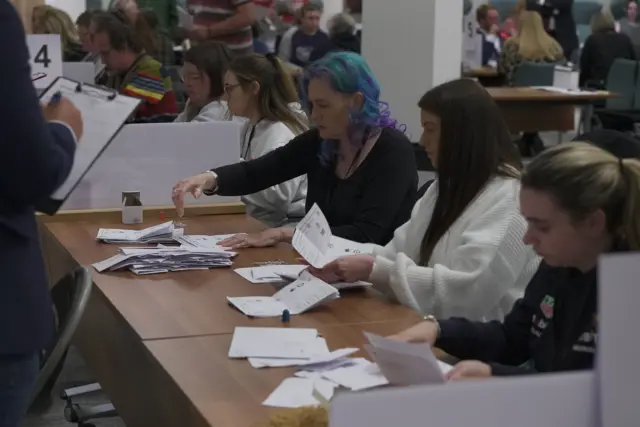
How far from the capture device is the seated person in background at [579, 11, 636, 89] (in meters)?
10.6

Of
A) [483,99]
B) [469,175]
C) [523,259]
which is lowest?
[523,259]

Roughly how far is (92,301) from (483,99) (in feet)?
4.00

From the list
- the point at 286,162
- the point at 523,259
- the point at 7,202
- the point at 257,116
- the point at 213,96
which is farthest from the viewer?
the point at 213,96

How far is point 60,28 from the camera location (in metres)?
7.96

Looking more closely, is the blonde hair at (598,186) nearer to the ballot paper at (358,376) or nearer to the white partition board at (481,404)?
the ballot paper at (358,376)

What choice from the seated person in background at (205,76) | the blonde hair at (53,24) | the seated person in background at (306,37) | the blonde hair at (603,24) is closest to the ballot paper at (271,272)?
the seated person in background at (205,76)

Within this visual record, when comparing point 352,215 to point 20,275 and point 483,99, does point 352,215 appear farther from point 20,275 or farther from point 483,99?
point 20,275

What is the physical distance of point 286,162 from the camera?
371cm

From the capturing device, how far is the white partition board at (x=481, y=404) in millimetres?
893

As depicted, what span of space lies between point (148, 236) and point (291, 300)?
0.87 meters

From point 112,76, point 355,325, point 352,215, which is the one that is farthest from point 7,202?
point 112,76

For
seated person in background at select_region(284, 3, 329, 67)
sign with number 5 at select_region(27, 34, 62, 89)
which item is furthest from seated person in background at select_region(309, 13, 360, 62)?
sign with number 5 at select_region(27, 34, 62, 89)

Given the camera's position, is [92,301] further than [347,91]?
No

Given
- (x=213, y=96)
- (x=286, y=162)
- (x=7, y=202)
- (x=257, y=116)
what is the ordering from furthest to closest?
(x=213, y=96) < (x=257, y=116) < (x=286, y=162) < (x=7, y=202)
